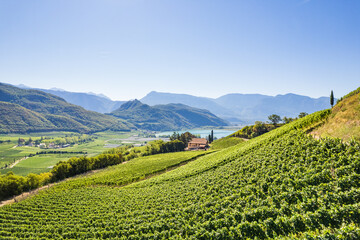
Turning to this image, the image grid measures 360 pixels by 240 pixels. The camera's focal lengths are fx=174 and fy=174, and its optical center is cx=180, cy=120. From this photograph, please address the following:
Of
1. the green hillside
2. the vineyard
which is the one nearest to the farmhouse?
the green hillside

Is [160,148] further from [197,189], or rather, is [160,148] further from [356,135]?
[356,135]

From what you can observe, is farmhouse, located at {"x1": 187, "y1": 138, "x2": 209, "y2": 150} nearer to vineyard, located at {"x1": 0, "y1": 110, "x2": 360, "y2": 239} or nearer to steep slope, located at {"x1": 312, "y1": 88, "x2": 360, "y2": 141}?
vineyard, located at {"x1": 0, "y1": 110, "x2": 360, "y2": 239}

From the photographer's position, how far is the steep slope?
73.3ft

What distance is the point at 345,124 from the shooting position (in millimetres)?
24375

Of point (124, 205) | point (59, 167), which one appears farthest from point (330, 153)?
point (59, 167)

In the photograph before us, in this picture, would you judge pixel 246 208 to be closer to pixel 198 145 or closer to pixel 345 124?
pixel 345 124

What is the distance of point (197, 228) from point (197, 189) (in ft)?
36.9

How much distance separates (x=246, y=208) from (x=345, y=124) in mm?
19780

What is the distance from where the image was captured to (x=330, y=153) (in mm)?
20734

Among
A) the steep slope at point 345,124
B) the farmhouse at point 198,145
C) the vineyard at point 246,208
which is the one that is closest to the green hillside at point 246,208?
the vineyard at point 246,208

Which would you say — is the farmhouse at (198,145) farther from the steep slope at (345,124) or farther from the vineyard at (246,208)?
the steep slope at (345,124)

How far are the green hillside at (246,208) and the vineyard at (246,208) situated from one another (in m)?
0.06

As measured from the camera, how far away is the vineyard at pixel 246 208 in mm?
13305

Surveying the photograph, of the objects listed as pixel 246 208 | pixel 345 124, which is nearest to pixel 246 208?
pixel 246 208
